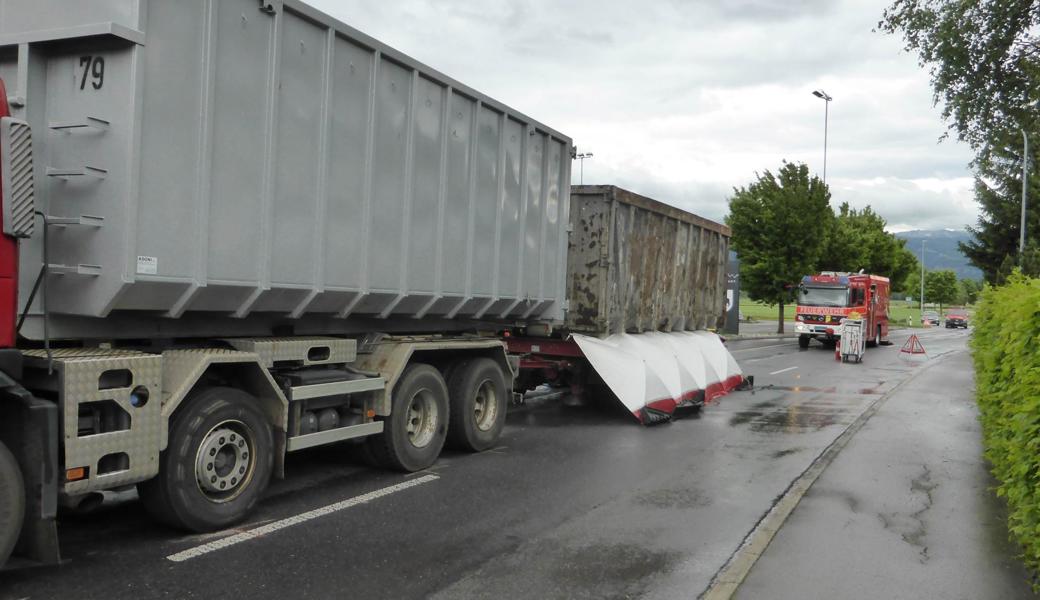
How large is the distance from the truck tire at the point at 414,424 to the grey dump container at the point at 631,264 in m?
3.57

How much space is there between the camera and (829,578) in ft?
15.8

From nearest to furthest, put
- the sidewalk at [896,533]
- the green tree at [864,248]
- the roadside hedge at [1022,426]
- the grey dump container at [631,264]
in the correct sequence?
the roadside hedge at [1022,426] → the sidewalk at [896,533] → the grey dump container at [631,264] → the green tree at [864,248]

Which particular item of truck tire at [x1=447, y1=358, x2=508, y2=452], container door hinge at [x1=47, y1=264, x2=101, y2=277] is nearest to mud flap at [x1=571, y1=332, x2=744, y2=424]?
truck tire at [x1=447, y1=358, x2=508, y2=452]

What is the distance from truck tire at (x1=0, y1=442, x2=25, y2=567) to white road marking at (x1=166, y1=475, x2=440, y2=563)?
944 millimetres

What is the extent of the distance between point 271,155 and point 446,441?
383 centimetres

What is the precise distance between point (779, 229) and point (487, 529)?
3571 cm

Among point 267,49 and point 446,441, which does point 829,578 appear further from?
Result: point 267,49

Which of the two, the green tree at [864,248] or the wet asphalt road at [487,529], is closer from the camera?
the wet asphalt road at [487,529]

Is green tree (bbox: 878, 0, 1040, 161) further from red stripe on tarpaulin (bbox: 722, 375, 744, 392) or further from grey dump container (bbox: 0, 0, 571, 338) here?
grey dump container (bbox: 0, 0, 571, 338)

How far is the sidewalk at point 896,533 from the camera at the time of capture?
4.72 m

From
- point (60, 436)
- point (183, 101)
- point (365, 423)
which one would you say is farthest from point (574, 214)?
point (60, 436)

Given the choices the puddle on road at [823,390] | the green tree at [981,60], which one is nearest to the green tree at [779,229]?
the green tree at [981,60]

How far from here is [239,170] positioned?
5.34 meters

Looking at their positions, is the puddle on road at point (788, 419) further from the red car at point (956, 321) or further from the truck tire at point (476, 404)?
the red car at point (956, 321)
